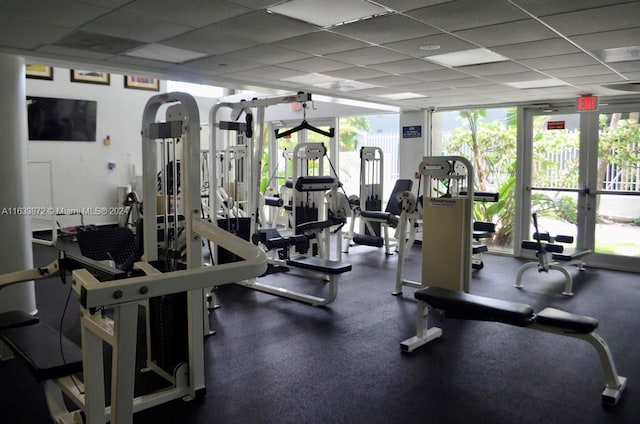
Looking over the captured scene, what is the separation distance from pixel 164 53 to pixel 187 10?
1.28 m

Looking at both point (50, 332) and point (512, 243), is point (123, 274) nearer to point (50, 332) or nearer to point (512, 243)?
point (50, 332)

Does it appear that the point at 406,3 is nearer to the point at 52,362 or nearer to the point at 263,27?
the point at 263,27

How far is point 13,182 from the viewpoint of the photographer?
12.2 ft

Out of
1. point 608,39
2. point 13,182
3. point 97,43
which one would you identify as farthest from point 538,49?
point 13,182

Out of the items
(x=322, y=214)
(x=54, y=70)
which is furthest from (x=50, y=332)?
(x=54, y=70)

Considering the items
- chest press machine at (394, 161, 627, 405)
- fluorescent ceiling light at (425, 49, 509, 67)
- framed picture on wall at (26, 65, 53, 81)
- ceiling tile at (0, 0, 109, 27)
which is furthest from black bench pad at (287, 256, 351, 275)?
framed picture on wall at (26, 65, 53, 81)

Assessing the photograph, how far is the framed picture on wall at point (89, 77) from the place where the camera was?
798cm

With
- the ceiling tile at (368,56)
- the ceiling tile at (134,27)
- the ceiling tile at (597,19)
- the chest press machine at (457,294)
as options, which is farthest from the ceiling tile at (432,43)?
the ceiling tile at (134,27)

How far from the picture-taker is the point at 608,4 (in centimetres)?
261

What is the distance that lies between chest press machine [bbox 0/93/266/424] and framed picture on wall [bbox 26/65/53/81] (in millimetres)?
5838

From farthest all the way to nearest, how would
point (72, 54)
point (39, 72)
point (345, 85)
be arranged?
point (39, 72) < point (345, 85) < point (72, 54)

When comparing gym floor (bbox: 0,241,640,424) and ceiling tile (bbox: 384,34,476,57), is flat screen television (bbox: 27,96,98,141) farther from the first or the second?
ceiling tile (bbox: 384,34,476,57)

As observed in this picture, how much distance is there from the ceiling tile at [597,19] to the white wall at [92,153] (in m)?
7.34

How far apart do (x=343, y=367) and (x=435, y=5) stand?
7.32 feet
